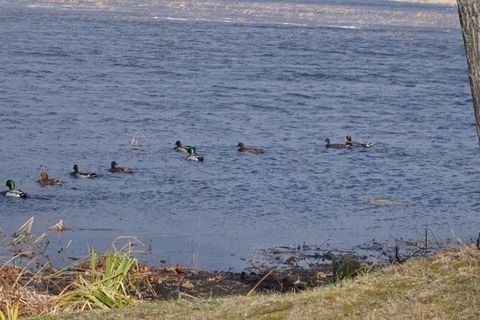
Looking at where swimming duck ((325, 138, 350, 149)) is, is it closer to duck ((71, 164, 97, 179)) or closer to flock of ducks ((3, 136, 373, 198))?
flock of ducks ((3, 136, 373, 198))

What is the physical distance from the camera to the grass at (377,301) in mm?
6312

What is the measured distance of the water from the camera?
14.3 m

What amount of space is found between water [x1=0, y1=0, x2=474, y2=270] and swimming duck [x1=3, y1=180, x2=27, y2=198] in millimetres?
160

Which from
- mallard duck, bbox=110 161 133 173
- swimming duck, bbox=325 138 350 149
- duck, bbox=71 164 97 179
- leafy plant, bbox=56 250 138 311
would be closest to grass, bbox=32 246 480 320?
leafy plant, bbox=56 250 138 311

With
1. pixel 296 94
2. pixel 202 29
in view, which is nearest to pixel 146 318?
pixel 296 94

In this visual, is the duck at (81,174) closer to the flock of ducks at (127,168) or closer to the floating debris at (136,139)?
the flock of ducks at (127,168)

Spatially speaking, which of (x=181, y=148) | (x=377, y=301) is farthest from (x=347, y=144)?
(x=377, y=301)

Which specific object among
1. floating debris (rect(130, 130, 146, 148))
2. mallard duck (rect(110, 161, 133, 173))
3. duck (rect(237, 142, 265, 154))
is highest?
mallard duck (rect(110, 161, 133, 173))

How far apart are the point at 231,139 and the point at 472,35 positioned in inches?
576

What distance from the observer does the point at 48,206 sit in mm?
15297

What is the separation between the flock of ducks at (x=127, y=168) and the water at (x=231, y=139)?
18 centimetres

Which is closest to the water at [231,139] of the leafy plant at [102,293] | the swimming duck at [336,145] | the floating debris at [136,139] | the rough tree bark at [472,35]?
the floating debris at [136,139]

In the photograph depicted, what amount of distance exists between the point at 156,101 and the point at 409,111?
6.18 m

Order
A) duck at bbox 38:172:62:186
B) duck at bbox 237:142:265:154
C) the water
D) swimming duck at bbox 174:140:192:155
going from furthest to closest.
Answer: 1. duck at bbox 237:142:265:154
2. swimming duck at bbox 174:140:192:155
3. duck at bbox 38:172:62:186
4. the water
